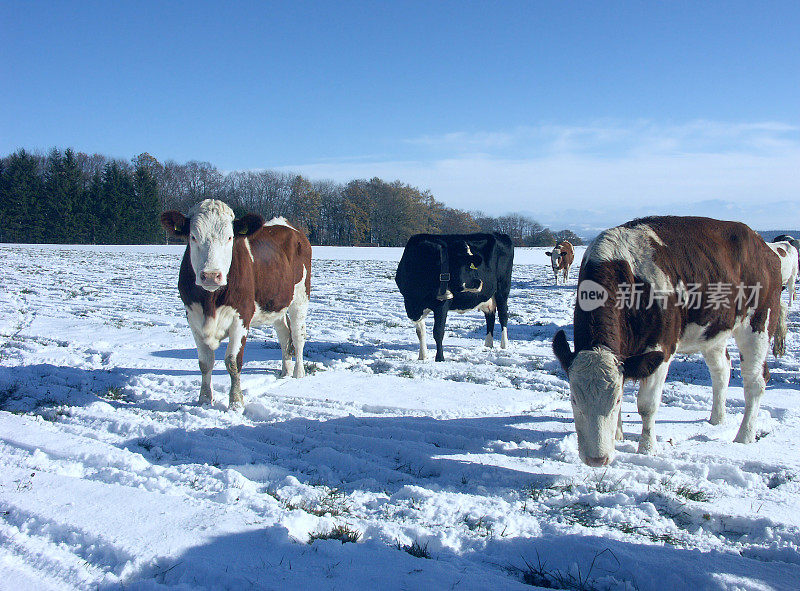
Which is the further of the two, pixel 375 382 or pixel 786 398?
pixel 375 382

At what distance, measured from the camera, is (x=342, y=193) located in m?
59.2

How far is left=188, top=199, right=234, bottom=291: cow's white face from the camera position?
5.04 meters

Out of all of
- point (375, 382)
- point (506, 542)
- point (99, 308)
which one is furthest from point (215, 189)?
point (506, 542)

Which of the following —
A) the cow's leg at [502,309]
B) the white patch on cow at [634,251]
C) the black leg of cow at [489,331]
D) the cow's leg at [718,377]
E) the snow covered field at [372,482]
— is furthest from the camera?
the cow's leg at [502,309]

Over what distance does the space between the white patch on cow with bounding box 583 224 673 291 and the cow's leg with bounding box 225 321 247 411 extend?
372cm

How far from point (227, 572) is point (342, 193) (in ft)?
192

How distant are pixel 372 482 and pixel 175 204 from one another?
6151 centimetres

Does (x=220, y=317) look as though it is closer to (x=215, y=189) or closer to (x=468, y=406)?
(x=468, y=406)

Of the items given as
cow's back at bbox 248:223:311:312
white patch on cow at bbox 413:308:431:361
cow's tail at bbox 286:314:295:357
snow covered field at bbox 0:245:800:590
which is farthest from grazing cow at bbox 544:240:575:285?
cow's tail at bbox 286:314:295:357

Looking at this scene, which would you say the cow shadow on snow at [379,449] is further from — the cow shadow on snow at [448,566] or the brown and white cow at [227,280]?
the brown and white cow at [227,280]

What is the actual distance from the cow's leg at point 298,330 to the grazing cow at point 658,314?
152 inches

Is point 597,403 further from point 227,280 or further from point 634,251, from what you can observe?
point 227,280

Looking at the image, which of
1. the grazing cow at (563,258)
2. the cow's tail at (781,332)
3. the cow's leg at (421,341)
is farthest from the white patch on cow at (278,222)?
the grazing cow at (563,258)

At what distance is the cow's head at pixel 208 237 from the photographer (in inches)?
199
